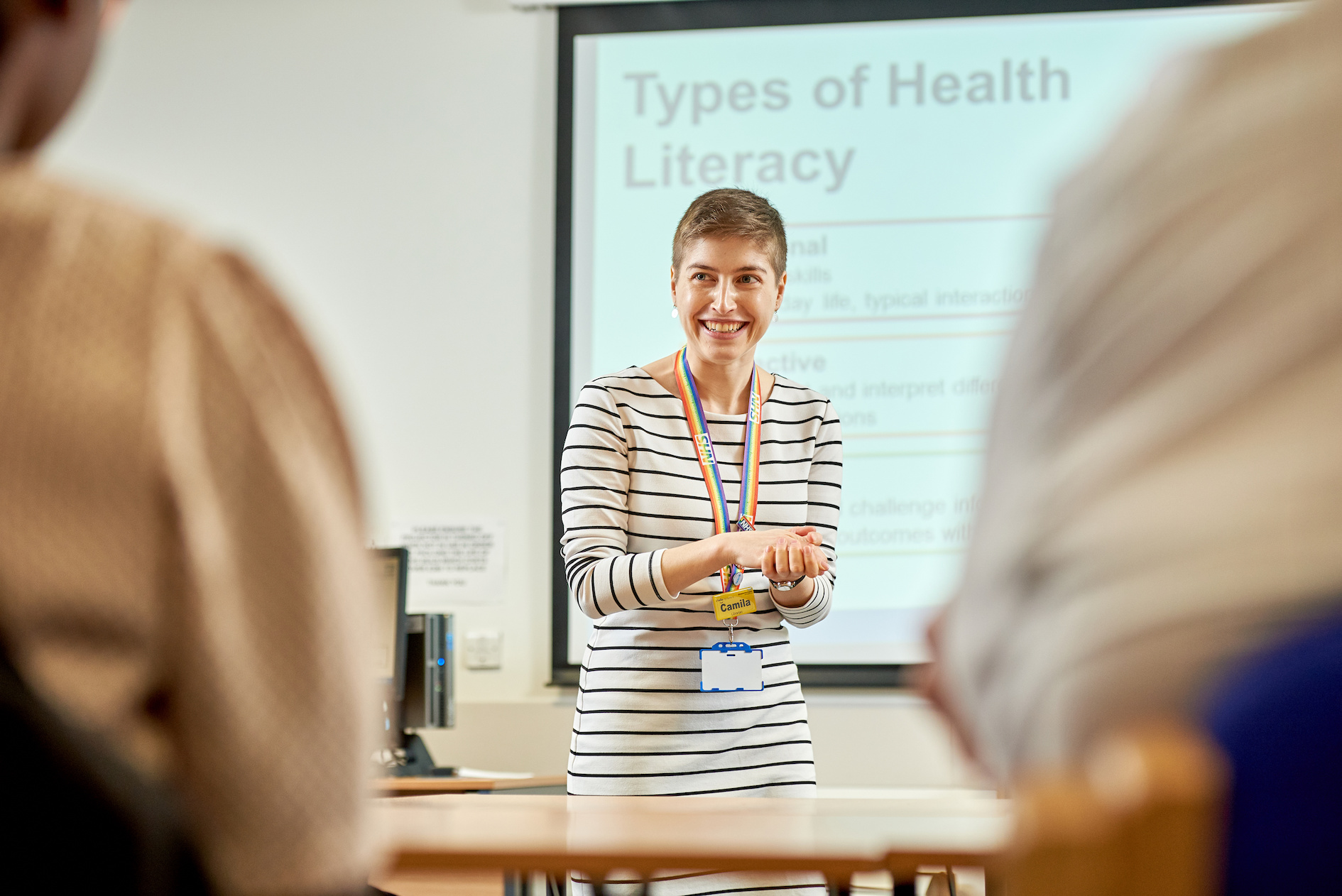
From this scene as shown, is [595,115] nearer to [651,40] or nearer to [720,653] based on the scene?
[651,40]

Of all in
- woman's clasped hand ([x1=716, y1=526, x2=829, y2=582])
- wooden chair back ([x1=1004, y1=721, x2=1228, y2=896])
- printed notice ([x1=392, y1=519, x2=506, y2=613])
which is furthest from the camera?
printed notice ([x1=392, y1=519, x2=506, y2=613])

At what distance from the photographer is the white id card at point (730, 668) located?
1955 millimetres

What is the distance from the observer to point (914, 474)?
3848 millimetres

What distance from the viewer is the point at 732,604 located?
200 centimetres

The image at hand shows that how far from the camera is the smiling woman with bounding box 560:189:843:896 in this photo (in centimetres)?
193

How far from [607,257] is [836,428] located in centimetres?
190

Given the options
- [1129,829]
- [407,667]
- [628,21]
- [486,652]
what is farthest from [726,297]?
[628,21]

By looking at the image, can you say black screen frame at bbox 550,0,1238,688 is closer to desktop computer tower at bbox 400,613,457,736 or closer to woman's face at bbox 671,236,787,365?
desktop computer tower at bbox 400,613,457,736

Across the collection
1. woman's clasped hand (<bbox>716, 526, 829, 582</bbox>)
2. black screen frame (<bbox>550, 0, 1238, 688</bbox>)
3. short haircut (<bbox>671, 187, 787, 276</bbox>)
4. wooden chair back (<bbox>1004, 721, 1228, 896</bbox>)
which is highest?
black screen frame (<bbox>550, 0, 1238, 688</bbox>)

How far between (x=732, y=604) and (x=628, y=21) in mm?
2693

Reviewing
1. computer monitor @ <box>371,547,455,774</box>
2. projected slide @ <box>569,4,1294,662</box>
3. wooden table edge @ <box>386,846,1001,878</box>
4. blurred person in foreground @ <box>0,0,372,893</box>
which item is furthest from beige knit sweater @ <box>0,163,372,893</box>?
projected slide @ <box>569,4,1294,662</box>

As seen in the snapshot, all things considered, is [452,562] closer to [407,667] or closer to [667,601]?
[407,667]

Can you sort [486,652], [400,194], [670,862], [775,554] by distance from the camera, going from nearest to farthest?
[670,862] → [775,554] → [486,652] → [400,194]

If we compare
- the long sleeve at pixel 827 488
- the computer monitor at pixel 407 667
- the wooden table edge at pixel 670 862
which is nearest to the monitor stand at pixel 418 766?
the computer monitor at pixel 407 667
